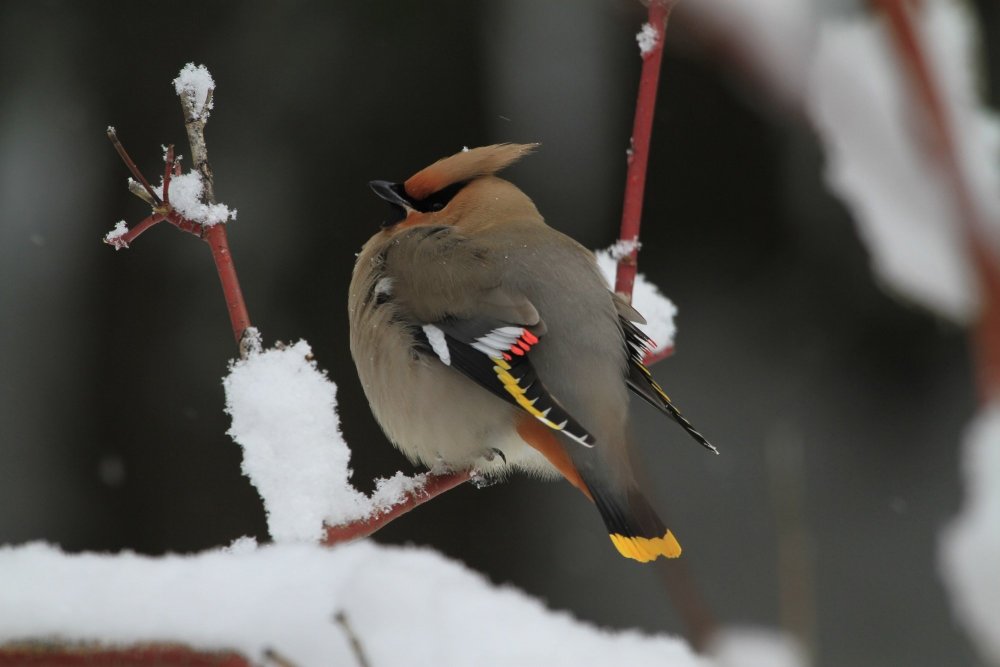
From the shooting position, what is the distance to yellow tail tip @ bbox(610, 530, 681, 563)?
2199 mm

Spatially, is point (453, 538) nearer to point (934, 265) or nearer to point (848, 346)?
point (848, 346)

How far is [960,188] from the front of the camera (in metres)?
0.49

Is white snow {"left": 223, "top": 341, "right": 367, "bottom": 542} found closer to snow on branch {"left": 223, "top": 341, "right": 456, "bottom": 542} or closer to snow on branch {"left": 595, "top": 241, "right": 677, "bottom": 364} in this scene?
snow on branch {"left": 223, "top": 341, "right": 456, "bottom": 542}

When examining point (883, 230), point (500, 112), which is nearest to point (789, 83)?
point (883, 230)

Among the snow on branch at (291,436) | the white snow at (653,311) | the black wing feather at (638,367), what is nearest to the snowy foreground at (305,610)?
the snow on branch at (291,436)

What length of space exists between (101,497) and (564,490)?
2.18 meters

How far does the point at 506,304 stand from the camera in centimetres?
257

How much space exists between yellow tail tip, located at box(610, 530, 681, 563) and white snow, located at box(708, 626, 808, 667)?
4.73 ft

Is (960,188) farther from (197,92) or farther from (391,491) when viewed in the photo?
(391,491)

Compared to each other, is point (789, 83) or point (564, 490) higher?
point (564, 490)

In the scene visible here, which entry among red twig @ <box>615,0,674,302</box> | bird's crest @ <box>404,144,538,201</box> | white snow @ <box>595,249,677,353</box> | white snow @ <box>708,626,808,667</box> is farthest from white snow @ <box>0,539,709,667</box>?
bird's crest @ <box>404,144,538,201</box>

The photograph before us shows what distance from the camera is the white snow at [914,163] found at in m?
0.51

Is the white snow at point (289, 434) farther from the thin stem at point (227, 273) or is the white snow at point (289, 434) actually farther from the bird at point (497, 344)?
the bird at point (497, 344)

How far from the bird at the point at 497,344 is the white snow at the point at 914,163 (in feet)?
5.18
